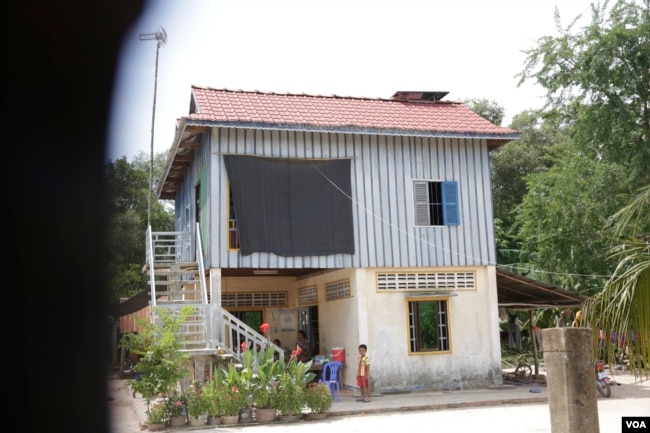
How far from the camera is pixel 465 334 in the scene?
16.2 meters

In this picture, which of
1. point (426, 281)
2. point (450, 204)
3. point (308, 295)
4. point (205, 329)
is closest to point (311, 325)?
point (308, 295)

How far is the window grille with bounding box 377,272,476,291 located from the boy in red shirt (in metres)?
1.88

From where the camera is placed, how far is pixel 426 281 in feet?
53.2

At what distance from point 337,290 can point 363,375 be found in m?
3.25

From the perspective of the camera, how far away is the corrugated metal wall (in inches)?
584

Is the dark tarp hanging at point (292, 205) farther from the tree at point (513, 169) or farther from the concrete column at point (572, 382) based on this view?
the tree at point (513, 169)

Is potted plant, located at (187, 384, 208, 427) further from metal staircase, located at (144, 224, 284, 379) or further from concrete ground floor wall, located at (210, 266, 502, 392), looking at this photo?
concrete ground floor wall, located at (210, 266, 502, 392)

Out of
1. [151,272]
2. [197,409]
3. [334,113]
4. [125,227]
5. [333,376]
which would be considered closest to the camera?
[197,409]

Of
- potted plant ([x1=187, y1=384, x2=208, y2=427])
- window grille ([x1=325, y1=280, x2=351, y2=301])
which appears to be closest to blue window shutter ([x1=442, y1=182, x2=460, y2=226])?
window grille ([x1=325, y1=280, x2=351, y2=301])

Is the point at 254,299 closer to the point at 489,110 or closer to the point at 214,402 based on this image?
the point at 214,402

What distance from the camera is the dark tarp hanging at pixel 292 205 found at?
14.8 meters

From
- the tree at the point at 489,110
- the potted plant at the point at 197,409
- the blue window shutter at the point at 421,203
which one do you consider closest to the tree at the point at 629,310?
the potted plant at the point at 197,409

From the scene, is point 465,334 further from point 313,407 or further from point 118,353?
point 118,353

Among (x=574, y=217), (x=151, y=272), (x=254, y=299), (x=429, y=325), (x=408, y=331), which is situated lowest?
Answer: (x=408, y=331)
